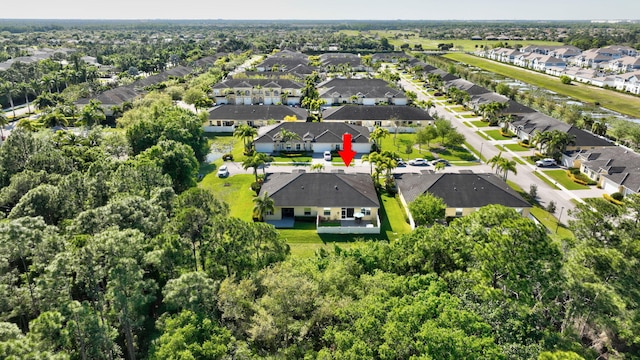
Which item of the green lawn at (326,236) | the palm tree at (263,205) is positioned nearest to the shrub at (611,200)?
the green lawn at (326,236)

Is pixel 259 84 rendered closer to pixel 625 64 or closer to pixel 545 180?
pixel 545 180

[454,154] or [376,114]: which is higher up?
[376,114]

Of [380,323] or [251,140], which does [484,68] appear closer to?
[251,140]

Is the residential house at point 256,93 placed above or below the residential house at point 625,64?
below

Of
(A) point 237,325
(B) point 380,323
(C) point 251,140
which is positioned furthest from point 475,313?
(C) point 251,140

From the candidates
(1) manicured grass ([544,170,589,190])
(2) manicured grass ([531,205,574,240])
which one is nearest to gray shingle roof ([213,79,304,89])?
(1) manicured grass ([544,170,589,190])

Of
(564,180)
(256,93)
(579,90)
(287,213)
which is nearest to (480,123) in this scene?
(564,180)

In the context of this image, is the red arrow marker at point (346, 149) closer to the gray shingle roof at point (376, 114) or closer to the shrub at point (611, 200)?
the gray shingle roof at point (376, 114)
